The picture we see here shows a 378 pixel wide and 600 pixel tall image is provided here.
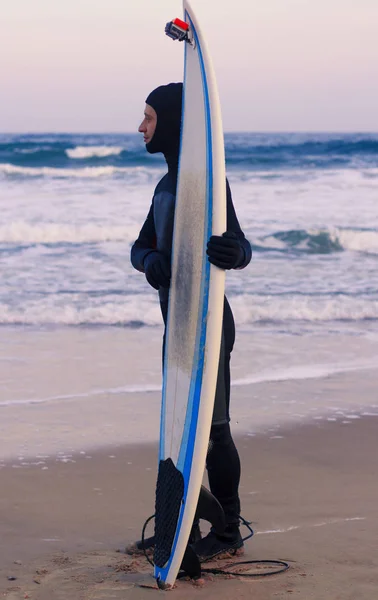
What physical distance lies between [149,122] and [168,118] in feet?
0.21

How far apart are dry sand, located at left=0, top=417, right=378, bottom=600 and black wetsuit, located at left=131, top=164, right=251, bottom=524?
0.28 meters

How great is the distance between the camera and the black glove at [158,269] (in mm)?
3143

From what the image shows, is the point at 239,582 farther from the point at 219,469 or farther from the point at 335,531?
the point at 335,531

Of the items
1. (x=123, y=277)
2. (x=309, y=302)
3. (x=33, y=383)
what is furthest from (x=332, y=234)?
(x=33, y=383)

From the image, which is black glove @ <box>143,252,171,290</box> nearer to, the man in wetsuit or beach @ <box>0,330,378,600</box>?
the man in wetsuit

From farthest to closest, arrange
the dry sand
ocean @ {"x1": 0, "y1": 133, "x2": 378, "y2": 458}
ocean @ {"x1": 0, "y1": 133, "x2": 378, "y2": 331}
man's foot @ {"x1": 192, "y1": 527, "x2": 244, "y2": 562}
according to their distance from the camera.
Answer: ocean @ {"x1": 0, "y1": 133, "x2": 378, "y2": 331}
ocean @ {"x1": 0, "y1": 133, "x2": 378, "y2": 458}
man's foot @ {"x1": 192, "y1": 527, "x2": 244, "y2": 562}
the dry sand

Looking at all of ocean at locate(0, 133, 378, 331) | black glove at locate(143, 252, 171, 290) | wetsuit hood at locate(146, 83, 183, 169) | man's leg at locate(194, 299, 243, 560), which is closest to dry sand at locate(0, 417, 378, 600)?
man's leg at locate(194, 299, 243, 560)

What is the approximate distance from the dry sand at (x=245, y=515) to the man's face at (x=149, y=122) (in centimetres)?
146

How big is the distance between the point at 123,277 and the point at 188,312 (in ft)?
25.0

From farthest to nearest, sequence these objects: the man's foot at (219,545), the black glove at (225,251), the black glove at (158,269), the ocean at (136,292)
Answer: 1. the ocean at (136,292)
2. the man's foot at (219,545)
3. the black glove at (158,269)
4. the black glove at (225,251)

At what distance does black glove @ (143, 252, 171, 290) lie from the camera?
10.3ft

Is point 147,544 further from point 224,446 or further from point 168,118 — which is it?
point 168,118

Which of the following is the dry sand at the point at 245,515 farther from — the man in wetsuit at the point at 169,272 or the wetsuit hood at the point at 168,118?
the wetsuit hood at the point at 168,118

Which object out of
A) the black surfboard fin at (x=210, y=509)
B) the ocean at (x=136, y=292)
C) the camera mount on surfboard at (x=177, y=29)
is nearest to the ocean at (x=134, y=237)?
the ocean at (x=136, y=292)
